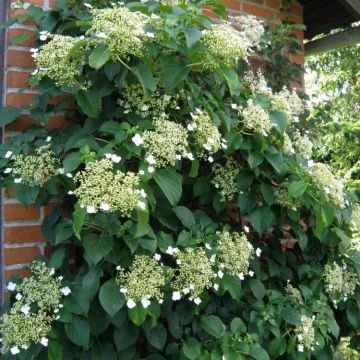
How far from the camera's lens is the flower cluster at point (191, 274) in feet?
4.89

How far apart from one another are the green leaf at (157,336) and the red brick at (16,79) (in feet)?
3.43

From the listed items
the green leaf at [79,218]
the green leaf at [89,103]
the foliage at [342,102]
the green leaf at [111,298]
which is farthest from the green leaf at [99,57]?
the foliage at [342,102]

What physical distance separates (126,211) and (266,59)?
1489 millimetres

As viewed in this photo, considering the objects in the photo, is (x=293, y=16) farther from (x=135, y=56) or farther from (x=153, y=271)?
(x=153, y=271)

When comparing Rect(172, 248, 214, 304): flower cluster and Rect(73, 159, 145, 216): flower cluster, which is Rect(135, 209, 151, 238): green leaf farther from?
Rect(172, 248, 214, 304): flower cluster

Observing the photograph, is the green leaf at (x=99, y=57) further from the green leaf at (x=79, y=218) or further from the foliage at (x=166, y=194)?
the green leaf at (x=79, y=218)

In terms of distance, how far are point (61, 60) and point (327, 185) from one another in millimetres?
1059

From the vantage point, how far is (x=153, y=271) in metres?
1.42

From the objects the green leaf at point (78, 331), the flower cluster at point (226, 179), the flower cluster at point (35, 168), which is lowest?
the green leaf at point (78, 331)

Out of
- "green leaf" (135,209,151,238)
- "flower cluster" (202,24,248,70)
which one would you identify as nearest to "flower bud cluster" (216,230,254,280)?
"green leaf" (135,209,151,238)

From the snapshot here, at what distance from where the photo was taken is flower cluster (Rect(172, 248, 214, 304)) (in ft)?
4.89

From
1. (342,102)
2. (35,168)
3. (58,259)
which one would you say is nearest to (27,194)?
(35,168)

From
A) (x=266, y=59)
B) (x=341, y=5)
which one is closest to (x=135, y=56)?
(x=266, y=59)

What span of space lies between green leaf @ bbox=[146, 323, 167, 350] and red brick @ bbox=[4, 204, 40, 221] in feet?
2.11
